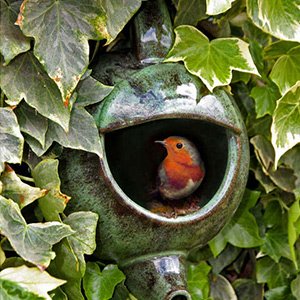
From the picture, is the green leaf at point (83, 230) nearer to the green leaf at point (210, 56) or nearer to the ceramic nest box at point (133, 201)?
the ceramic nest box at point (133, 201)

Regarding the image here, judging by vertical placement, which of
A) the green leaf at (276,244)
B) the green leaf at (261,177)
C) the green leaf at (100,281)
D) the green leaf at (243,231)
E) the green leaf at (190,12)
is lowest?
the green leaf at (276,244)

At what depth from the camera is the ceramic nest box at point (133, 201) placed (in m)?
0.89

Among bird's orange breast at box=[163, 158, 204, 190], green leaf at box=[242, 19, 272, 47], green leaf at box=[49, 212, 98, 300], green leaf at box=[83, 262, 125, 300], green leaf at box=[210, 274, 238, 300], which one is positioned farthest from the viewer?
green leaf at box=[210, 274, 238, 300]

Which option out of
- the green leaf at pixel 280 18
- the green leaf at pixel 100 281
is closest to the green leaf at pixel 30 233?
the green leaf at pixel 100 281

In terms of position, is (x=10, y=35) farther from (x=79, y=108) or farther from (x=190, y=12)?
(x=190, y=12)

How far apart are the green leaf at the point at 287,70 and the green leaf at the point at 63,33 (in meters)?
0.43

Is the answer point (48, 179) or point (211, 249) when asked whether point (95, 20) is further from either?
point (211, 249)

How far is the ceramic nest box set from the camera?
0.89 meters

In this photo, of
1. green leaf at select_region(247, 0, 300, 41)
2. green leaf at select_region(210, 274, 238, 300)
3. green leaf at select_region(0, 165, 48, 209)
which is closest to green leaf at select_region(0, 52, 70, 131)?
green leaf at select_region(0, 165, 48, 209)

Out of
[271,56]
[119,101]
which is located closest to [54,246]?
[119,101]

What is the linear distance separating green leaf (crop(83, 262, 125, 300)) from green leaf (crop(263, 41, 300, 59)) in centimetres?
57

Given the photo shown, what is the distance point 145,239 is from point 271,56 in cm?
51

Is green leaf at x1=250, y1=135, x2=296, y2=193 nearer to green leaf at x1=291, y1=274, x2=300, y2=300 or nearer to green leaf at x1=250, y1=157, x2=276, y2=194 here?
green leaf at x1=250, y1=157, x2=276, y2=194

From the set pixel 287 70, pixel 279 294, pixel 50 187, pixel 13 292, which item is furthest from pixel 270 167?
pixel 13 292
